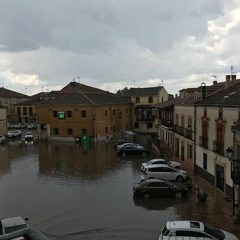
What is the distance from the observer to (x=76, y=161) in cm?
4600

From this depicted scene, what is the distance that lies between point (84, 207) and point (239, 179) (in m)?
9.77

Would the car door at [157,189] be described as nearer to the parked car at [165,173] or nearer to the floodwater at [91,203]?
the floodwater at [91,203]

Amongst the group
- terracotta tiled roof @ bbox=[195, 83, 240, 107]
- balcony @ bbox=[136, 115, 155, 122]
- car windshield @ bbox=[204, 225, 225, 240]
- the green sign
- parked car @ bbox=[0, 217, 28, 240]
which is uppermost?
terracotta tiled roof @ bbox=[195, 83, 240, 107]

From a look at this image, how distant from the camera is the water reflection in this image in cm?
3812

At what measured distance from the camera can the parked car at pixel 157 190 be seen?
93.1ft

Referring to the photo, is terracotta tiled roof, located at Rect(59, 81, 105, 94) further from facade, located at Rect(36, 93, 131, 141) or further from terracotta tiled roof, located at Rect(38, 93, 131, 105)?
facade, located at Rect(36, 93, 131, 141)

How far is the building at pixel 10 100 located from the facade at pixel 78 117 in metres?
41.8

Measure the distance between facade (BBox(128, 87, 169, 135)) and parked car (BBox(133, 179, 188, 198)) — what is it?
167 feet

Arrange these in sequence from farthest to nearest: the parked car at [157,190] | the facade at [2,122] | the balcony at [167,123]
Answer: the facade at [2,122] → the balcony at [167,123] → the parked car at [157,190]

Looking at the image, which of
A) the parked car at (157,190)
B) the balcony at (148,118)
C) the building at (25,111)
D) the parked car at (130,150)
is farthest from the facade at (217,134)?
the building at (25,111)

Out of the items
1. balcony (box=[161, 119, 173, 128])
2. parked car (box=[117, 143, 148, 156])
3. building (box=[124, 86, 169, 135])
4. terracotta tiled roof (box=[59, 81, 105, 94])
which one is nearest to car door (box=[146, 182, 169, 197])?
parked car (box=[117, 143, 148, 156])

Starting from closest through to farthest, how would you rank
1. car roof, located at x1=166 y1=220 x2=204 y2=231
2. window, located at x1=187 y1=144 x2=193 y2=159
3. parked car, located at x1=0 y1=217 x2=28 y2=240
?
car roof, located at x1=166 y1=220 x2=204 y2=231
parked car, located at x1=0 y1=217 x2=28 y2=240
window, located at x1=187 y1=144 x2=193 y2=159

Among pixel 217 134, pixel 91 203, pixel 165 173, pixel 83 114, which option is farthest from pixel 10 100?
pixel 91 203

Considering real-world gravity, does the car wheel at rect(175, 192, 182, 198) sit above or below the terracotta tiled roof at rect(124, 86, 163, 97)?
below
